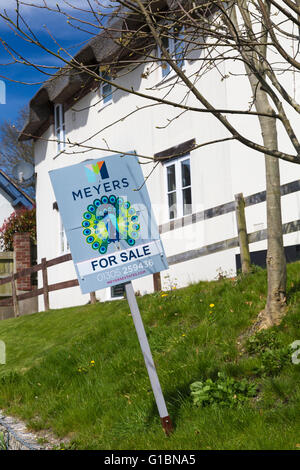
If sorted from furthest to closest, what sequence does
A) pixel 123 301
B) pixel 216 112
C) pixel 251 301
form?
1. pixel 123 301
2. pixel 251 301
3. pixel 216 112

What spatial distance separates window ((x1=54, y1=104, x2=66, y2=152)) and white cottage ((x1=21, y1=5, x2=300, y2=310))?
793mm

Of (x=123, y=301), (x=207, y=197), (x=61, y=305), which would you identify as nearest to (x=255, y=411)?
(x=123, y=301)

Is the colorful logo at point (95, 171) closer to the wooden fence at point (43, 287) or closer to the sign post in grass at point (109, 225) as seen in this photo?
the sign post in grass at point (109, 225)

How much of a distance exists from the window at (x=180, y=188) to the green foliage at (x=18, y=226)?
1059cm

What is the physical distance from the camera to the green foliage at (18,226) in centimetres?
2447

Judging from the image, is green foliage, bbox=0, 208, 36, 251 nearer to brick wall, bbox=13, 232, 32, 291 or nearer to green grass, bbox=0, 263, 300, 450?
brick wall, bbox=13, 232, 32, 291

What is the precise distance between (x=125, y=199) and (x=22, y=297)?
12180 mm

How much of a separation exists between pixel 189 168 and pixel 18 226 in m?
12.1

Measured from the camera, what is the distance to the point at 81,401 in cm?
734

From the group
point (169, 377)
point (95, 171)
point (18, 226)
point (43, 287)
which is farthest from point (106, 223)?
point (18, 226)

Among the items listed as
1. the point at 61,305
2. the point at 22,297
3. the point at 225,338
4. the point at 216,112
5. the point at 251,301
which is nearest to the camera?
the point at 216,112

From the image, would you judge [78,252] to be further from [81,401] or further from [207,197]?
[207,197]

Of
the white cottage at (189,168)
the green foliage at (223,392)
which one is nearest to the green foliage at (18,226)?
the white cottage at (189,168)

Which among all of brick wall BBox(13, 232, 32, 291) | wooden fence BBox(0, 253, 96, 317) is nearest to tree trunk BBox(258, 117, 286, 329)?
wooden fence BBox(0, 253, 96, 317)
